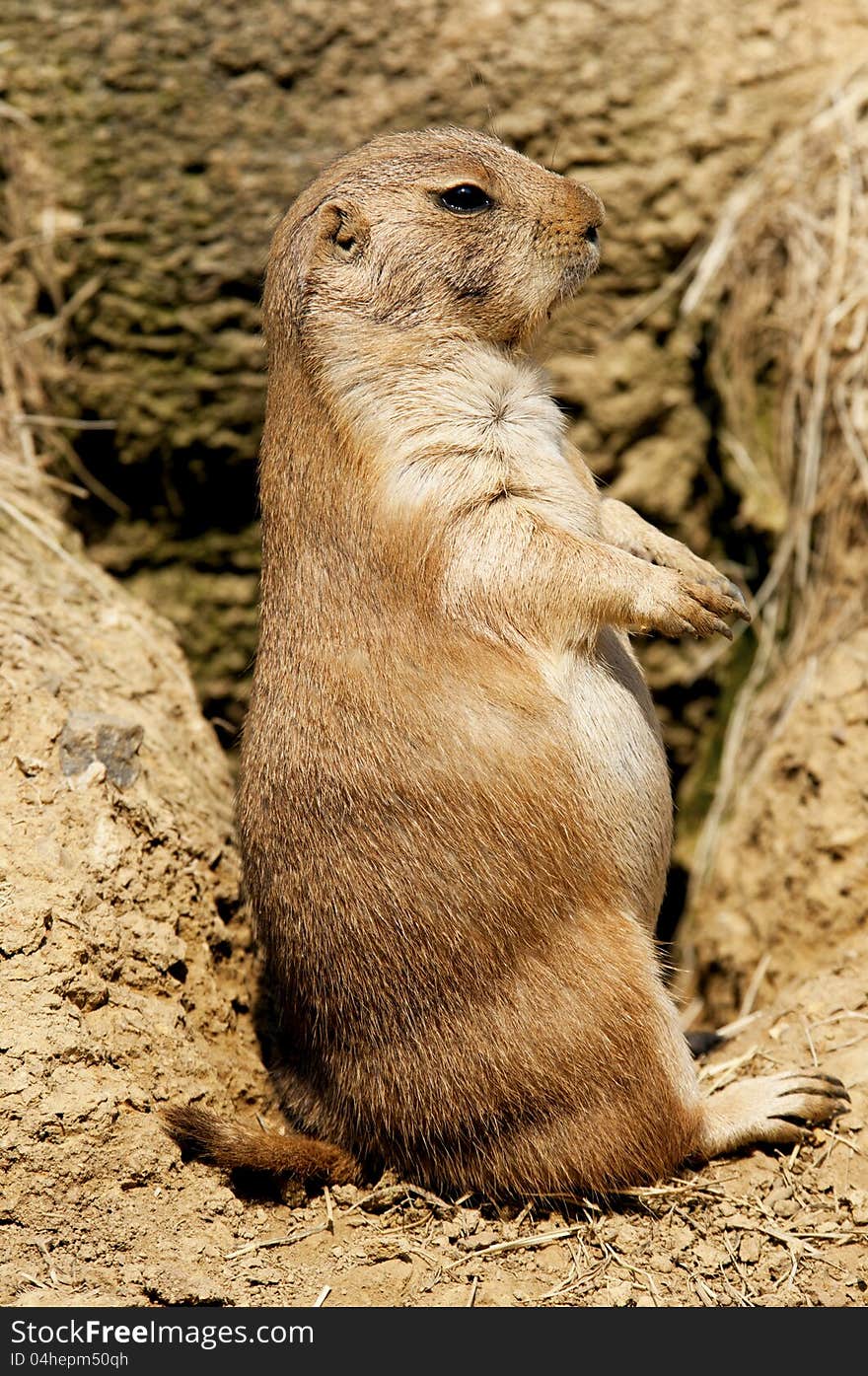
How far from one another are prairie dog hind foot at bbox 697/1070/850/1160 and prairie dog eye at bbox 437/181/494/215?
121 inches

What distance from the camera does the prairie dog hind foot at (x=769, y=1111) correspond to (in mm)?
4305

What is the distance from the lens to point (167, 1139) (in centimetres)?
407

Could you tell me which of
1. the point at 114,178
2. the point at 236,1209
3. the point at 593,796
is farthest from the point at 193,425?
the point at 236,1209

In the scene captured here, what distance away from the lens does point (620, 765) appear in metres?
4.29

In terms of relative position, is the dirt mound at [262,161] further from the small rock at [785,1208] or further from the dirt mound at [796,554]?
the small rock at [785,1208]

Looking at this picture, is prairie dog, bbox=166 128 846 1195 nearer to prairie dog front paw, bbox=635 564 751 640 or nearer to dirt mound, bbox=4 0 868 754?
prairie dog front paw, bbox=635 564 751 640

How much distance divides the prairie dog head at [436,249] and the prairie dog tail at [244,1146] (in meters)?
2.50

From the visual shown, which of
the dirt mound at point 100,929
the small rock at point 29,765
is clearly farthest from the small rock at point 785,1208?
the small rock at point 29,765

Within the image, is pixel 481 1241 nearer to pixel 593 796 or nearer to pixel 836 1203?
pixel 836 1203

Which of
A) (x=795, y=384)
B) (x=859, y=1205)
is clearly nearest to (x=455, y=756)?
(x=859, y=1205)

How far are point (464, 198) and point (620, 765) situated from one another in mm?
1992

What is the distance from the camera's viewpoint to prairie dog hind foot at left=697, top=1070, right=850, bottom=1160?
430 cm

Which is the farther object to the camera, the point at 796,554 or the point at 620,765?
the point at 796,554

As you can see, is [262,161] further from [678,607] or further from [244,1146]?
[244,1146]
